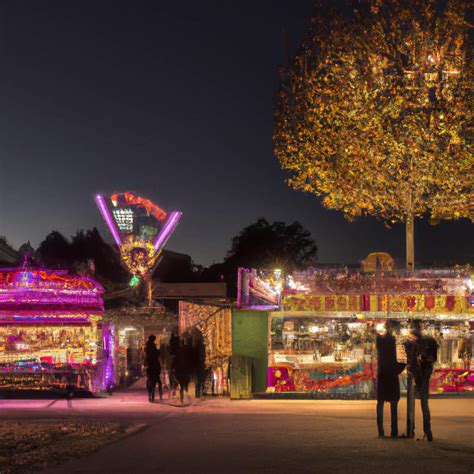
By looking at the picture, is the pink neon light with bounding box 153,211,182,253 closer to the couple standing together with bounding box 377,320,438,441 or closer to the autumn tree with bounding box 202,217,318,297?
the couple standing together with bounding box 377,320,438,441

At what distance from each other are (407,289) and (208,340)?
5809 millimetres

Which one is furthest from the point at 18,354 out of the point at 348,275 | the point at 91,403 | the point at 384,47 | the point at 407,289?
the point at 384,47

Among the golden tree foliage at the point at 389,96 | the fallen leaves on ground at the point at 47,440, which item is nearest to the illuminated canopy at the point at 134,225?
the golden tree foliage at the point at 389,96

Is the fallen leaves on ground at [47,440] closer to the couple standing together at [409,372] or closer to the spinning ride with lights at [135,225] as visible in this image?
the couple standing together at [409,372]

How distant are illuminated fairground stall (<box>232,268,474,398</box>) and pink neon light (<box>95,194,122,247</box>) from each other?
9.40 m

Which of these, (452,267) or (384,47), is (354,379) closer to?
(452,267)

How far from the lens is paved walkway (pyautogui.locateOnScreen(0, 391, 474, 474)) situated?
1033 cm

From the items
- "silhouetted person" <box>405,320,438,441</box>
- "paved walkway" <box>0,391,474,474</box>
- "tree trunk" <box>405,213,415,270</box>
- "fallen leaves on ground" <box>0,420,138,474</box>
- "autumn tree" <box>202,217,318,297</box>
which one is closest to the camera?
"paved walkway" <box>0,391,474,474</box>

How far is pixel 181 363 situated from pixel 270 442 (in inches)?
371

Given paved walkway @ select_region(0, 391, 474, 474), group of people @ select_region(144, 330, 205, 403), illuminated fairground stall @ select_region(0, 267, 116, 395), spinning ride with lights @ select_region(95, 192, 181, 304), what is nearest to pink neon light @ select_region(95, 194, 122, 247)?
spinning ride with lights @ select_region(95, 192, 181, 304)

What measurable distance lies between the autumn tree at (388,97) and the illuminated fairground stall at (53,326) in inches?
354

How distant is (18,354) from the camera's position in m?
24.0

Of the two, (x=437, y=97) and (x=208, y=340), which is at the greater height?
(x=437, y=97)

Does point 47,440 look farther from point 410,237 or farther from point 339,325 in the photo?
point 410,237
